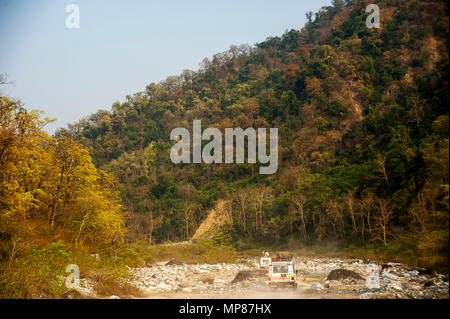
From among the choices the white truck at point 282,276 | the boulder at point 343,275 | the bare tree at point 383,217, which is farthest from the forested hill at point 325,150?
the white truck at point 282,276

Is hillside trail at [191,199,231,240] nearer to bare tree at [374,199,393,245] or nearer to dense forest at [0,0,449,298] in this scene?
dense forest at [0,0,449,298]

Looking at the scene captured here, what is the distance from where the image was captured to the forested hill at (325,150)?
102 ft

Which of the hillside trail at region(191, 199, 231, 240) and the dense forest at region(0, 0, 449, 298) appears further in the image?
the hillside trail at region(191, 199, 231, 240)

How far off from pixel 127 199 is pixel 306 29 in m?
87.9

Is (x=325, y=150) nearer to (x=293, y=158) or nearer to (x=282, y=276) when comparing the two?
(x=293, y=158)

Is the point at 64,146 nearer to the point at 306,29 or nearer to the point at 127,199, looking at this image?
the point at 127,199

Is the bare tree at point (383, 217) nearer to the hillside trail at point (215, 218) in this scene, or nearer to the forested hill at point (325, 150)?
the forested hill at point (325, 150)

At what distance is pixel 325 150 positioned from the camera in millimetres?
59188

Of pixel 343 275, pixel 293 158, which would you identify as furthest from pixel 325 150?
pixel 343 275

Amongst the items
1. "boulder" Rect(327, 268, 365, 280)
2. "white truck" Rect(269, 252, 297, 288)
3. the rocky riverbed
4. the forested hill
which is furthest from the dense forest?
A: "white truck" Rect(269, 252, 297, 288)

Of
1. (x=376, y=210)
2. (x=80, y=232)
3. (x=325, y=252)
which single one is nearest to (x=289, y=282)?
(x=80, y=232)

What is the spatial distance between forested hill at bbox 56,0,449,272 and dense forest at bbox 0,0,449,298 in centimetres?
23

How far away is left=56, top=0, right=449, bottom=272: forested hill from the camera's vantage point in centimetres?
3108

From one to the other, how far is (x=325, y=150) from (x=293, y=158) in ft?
19.4
